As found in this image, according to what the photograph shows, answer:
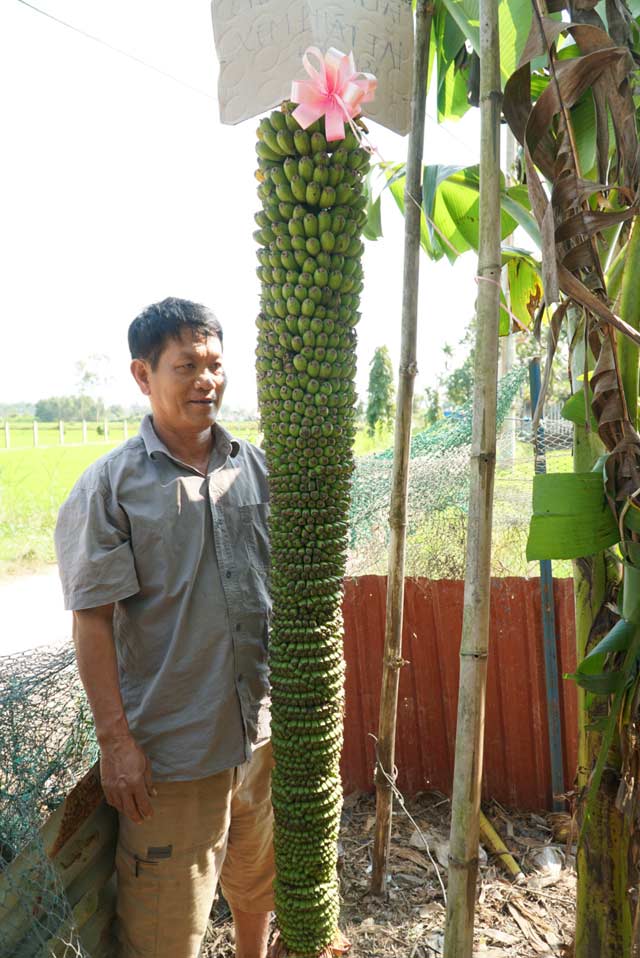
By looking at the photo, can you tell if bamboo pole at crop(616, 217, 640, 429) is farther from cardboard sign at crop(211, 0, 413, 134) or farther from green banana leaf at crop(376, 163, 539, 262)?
green banana leaf at crop(376, 163, 539, 262)

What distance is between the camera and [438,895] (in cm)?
235

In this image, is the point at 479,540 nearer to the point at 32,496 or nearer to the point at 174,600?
the point at 174,600

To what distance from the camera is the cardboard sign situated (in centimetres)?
124

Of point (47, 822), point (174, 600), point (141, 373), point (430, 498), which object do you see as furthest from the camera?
point (430, 498)

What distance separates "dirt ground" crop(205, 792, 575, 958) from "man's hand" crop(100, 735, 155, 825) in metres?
0.84

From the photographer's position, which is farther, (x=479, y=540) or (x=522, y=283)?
(x=522, y=283)

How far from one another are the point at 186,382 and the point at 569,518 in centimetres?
95

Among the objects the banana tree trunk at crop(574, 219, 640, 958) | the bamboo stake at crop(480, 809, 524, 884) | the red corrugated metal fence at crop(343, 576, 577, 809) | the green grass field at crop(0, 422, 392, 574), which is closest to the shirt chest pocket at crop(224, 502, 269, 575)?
the banana tree trunk at crop(574, 219, 640, 958)

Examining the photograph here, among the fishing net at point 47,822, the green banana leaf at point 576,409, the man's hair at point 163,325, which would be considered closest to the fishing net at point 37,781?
the fishing net at point 47,822

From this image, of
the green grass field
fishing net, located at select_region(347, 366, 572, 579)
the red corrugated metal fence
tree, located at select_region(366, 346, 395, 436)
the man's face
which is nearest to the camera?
the man's face

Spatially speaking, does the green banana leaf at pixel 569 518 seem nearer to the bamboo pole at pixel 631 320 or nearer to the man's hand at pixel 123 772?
the bamboo pole at pixel 631 320

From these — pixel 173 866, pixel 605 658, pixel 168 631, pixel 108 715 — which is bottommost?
pixel 173 866

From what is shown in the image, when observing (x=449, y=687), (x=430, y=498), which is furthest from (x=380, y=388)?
(x=449, y=687)

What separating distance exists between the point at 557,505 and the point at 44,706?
4.24 ft
